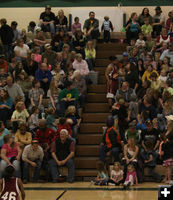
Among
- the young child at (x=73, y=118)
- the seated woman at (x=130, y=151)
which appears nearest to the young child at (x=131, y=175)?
the seated woman at (x=130, y=151)

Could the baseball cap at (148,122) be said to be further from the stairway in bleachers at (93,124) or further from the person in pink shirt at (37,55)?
the person in pink shirt at (37,55)

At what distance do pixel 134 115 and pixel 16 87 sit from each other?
3612mm

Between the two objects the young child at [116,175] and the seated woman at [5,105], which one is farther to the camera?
the seated woman at [5,105]

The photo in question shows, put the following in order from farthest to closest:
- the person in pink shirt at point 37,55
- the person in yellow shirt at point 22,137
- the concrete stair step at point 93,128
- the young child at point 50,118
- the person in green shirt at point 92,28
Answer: the person in green shirt at point 92,28 < the person in pink shirt at point 37,55 < the concrete stair step at point 93,128 < the young child at point 50,118 < the person in yellow shirt at point 22,137

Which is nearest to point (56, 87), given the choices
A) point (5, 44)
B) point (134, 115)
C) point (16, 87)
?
point (16, 87)

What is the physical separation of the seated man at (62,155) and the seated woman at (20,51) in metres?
5.04

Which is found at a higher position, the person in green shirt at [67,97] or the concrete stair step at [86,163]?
the person in green shirt at [67,97]

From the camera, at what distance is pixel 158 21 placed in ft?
75.4

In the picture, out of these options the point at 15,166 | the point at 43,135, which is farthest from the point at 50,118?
the point at 15,166

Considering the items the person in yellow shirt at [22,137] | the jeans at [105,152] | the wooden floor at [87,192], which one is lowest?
the wooden floor at [87,192]

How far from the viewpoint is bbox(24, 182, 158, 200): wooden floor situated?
1302cm

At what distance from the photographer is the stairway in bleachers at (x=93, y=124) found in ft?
53.1

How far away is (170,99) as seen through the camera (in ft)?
54.7

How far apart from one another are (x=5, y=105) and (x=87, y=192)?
14.2ft
